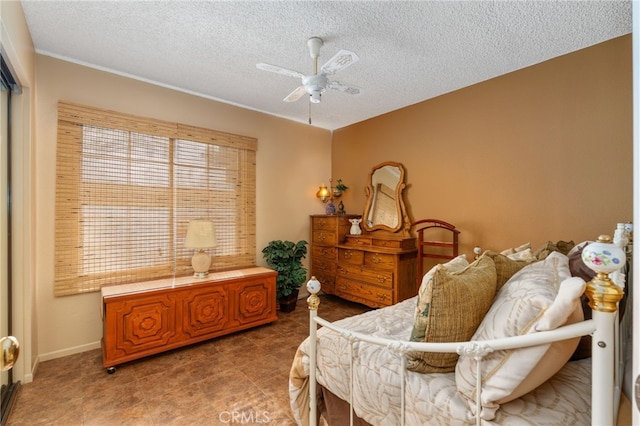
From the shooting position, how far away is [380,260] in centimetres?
368

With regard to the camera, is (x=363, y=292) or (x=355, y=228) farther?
(x=355, y=228)

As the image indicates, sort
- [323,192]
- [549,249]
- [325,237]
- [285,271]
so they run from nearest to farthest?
1. [549,249]
2. [285,271]
3. [325,237]
4. [323,192]

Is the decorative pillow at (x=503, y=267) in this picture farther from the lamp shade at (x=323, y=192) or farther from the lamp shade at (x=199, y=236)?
the lamp shade at (x=323, y=192)

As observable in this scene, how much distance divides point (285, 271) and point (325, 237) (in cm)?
83

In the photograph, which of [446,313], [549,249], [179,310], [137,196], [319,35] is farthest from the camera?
[137,196]

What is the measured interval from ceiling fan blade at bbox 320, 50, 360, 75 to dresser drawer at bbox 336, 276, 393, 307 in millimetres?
2539

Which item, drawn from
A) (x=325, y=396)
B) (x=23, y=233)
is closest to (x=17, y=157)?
(x=23, y=233)

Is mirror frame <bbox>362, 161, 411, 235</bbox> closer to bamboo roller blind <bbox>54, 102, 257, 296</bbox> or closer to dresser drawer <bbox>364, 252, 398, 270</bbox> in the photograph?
dresser drawer <bbox>364, 252, 398, 270</bbox>

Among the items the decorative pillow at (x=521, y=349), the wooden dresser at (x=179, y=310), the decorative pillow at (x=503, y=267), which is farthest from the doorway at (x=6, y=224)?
the decorative pillow at (x=503, y=267)

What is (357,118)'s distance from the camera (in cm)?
436

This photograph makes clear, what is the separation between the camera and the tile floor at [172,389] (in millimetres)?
1921

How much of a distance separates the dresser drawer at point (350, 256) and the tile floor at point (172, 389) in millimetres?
1355

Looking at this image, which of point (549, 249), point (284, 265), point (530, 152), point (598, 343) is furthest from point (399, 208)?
point (598, 343)

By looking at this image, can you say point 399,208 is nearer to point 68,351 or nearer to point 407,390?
point 407,390
